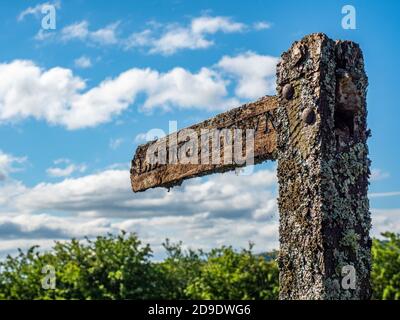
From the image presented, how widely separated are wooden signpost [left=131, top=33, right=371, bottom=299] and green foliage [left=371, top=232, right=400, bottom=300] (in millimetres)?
7773

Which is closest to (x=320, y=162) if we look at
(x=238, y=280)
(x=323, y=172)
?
→ (x=323, y=172)

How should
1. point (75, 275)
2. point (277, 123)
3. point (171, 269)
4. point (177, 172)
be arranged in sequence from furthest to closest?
point (171, 269) < point (75, 275) < point (177, 172) < point (277, 123)

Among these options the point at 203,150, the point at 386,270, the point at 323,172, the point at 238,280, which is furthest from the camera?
the point at 238,280

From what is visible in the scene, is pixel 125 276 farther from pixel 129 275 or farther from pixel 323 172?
pixel 323 172

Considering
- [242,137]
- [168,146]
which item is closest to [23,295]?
[168,146]

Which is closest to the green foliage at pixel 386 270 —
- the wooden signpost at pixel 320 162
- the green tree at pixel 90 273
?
the green tree at pixel 90 273

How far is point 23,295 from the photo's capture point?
1265 centimetres

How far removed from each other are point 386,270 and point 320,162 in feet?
27.3

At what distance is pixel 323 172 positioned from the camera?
3154 millimetres

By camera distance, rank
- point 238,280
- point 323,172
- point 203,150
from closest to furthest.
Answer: point 323,172
point 203,150
point 238,280

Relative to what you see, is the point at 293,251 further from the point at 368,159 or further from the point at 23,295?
the point at 23,295
